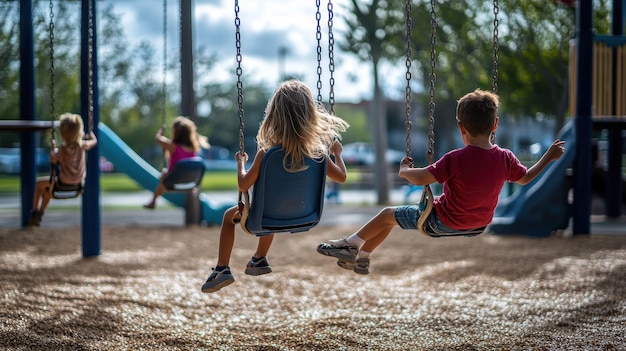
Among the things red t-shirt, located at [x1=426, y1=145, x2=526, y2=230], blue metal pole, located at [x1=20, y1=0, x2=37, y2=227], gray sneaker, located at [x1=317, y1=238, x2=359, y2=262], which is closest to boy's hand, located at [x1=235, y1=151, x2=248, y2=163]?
gray sneaker, located at [x1=317, y1=238, x2=359, y2=262]

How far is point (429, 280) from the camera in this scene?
710 centimetres

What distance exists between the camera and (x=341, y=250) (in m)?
4.45

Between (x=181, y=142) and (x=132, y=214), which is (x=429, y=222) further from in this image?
(x=132, y=214)

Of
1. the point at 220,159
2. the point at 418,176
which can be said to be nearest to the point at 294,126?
the point at 418,176

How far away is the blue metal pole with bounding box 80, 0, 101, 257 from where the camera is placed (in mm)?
7828

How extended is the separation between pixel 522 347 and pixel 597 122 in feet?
19.0

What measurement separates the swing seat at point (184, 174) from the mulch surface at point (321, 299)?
0.90 meters

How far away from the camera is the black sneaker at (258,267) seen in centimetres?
456

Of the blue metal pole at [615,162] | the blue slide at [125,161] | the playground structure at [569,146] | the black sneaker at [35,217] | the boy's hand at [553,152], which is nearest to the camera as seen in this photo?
the boy's hand at [553,152]

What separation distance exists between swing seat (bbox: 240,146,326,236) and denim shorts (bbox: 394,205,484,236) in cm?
49

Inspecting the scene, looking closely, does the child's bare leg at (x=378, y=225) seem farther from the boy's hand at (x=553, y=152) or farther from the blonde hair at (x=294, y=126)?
the boy's hand at (x=553, y=152)

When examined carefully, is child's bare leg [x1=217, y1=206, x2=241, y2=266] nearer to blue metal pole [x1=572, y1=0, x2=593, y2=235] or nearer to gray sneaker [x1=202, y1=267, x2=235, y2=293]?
gray sneaker [x1=202, y1=267, x2=235, y2=293]

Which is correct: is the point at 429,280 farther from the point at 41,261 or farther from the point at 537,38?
the point at 537,38

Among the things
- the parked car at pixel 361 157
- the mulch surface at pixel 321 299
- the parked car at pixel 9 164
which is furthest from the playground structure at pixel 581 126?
the parked car at pixel 361 157
